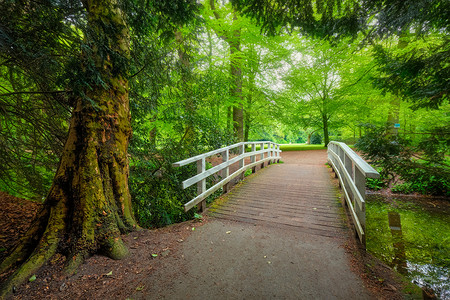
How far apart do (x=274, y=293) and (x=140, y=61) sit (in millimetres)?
4252

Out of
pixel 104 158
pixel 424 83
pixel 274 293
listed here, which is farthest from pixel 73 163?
pixel 424 83

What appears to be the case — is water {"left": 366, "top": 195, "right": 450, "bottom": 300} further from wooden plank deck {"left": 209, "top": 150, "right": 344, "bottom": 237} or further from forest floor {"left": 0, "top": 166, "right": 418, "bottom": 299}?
wooden plank deck {"left": 209, "top": 150, "right": 344, "bottom": 237}

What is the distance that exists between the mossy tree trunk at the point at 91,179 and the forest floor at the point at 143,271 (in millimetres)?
161

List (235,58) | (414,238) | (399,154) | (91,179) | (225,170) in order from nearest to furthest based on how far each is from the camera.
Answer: (91,179), (399,154), (414,238), (225,170), (235,58)

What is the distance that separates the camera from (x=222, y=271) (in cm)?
254

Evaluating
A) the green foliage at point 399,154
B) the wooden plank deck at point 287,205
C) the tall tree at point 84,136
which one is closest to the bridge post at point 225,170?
the wooden plank deck at point 287,205

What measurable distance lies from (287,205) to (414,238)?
8.76ft

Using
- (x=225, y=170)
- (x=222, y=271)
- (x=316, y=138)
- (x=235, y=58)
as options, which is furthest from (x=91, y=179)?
(x=316, y=138)

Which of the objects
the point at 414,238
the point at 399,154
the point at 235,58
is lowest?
the point at 414,238

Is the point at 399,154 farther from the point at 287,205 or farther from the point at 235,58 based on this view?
the point at 235,58

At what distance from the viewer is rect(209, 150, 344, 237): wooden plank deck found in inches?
→ 152

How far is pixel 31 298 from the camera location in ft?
6.34

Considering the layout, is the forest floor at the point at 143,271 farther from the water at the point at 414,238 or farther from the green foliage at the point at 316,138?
the green foliage at the point at 316,138

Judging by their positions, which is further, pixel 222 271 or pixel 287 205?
pixel 287 205
